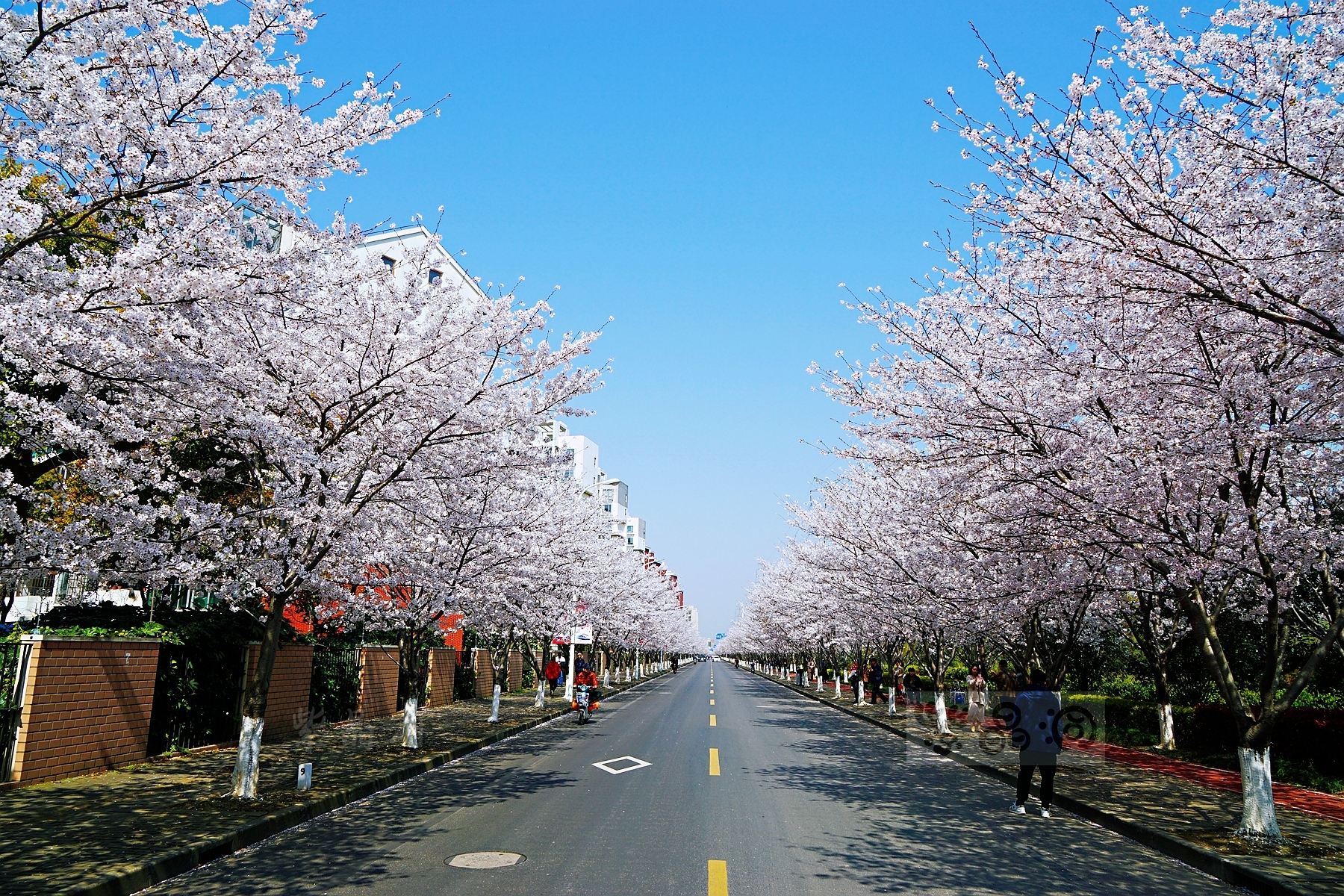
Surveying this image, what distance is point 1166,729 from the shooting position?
18.6 metres

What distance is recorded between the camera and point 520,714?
27.6 m

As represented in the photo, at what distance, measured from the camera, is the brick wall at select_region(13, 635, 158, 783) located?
11547 mm

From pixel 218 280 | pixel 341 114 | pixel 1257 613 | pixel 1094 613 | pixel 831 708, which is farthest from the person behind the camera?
pixel 831 708

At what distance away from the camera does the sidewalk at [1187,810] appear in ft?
27.7

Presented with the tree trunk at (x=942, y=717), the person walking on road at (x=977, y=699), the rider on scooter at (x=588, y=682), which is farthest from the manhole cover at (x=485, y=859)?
the person walking on road at (x=977, y=699)

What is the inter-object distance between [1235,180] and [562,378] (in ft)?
28.0

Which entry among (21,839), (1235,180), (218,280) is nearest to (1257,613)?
(1235,180)

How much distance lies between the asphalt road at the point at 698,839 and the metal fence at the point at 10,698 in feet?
13.5

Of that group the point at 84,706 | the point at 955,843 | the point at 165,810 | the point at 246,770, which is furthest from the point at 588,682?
the point at 955,843

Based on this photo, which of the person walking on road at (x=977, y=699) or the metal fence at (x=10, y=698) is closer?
the metal fence at (x=10, y=698)

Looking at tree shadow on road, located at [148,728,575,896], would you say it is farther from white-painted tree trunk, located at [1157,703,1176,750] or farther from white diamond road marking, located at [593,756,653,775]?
white-painted tree trunk, located at [1157,703,1176,750]

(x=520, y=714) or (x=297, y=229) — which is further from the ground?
(x=297, y=229)

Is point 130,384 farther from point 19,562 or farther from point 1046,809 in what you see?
point 1046,809

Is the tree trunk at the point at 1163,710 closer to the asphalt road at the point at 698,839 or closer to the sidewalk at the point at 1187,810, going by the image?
the sidewalk at the point at 1187,810
